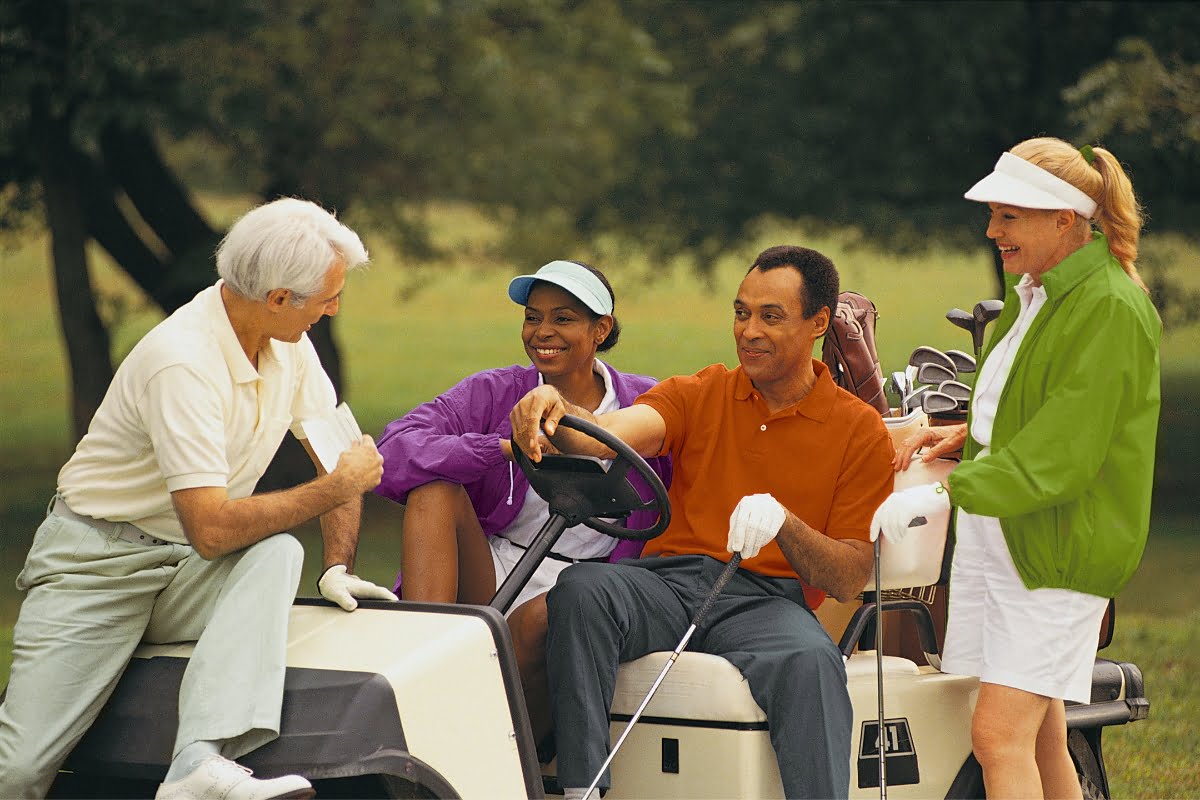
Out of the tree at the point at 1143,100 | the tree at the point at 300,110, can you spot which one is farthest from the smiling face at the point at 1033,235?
the tree at the point at 300,110

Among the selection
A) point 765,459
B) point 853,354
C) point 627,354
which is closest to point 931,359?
point 853,354

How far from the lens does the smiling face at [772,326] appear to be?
358 centimetres

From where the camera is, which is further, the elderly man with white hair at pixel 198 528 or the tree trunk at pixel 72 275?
the tree trunk at pixel 72 275

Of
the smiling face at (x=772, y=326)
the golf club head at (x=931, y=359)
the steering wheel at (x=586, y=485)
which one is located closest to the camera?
the steering wheel at (x=586, y=485)

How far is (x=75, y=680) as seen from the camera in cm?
285

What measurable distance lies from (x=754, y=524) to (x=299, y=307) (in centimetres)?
94

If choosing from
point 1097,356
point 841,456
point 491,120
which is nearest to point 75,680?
point 841,456

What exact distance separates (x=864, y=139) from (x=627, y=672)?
8.78 meters

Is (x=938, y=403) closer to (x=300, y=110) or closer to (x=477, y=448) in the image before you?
(x=477, y=448)

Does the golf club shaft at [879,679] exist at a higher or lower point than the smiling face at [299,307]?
lower

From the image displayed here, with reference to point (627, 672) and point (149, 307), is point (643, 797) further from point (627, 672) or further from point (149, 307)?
point (149, 307)

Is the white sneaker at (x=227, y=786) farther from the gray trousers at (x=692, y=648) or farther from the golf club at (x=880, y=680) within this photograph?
the golf club at (x=880, y=680)

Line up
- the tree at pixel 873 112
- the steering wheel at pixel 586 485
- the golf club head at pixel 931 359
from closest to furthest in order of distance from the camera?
the steering wheel at pixel 586 485 → the golf club head at pixel 931 359 → the tree at pixel 873 112

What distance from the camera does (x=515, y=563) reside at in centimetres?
375
